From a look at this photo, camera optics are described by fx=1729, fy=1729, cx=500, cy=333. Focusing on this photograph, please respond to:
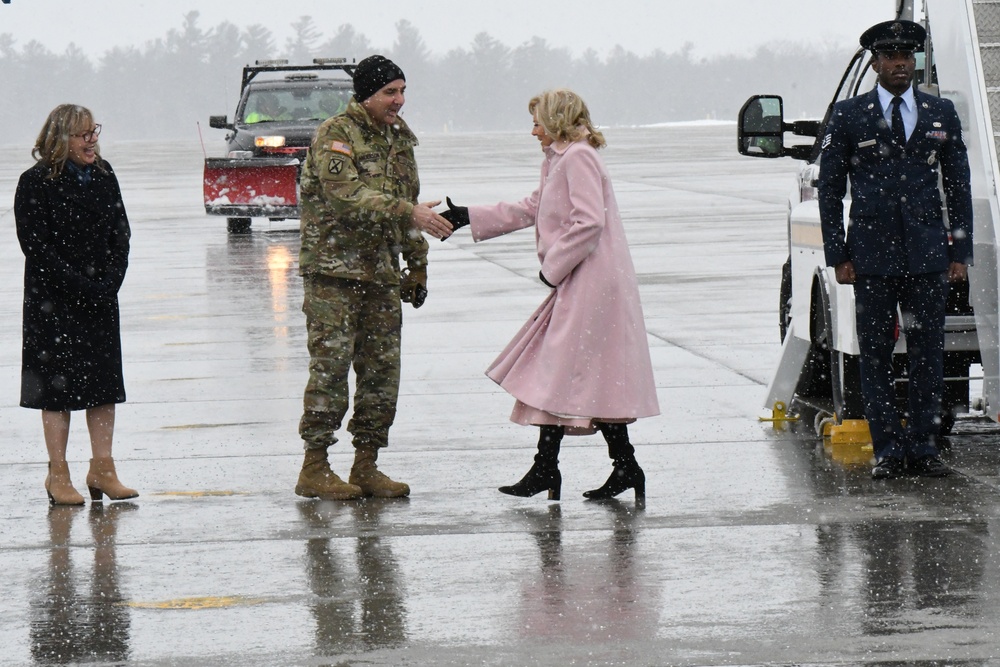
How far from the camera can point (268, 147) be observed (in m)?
22.6

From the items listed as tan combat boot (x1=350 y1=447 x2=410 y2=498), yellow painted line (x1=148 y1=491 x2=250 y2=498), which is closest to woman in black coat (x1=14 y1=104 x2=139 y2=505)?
yellow painted line (x1=148 y1=491 x2=250 y2=498)

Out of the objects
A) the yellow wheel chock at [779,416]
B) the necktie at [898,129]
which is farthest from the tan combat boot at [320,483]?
the necktie at [898,129]

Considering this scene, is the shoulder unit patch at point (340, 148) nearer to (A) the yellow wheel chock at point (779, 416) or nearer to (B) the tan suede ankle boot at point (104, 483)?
(B) the tan suede ankle boot at point (104, 483)

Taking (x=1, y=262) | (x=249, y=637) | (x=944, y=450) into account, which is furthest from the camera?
(x=1, y=262)

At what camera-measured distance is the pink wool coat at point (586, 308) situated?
696cm

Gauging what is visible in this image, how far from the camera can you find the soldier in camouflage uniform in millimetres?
7090

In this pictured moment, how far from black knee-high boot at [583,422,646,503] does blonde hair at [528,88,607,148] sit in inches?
46.3

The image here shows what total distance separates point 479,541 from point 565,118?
1.76 m

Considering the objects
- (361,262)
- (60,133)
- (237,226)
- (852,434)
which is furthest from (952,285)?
(237,226)

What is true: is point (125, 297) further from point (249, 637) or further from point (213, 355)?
point (249, 637)

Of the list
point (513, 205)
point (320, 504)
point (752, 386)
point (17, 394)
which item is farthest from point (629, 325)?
point (17, 394)

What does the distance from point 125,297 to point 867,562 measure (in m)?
11.4

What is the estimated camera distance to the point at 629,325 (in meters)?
7.09

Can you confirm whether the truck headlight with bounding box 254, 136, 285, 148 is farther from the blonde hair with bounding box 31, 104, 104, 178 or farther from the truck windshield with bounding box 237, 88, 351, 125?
the blonde hair with bounding box 31, 104, 104, 178
